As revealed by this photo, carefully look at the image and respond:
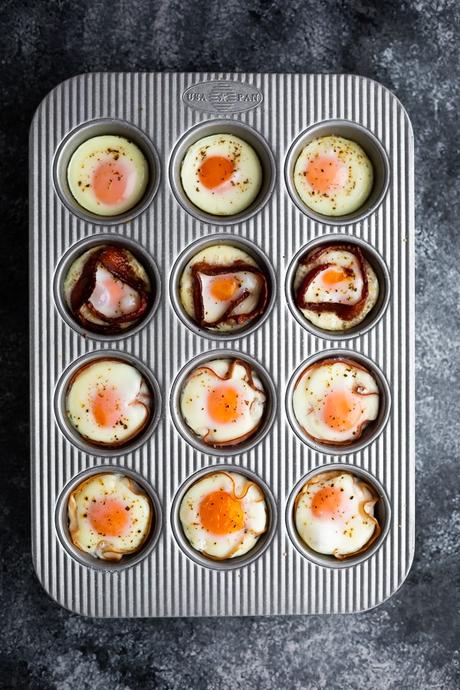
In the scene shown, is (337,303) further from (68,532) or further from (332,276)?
(68,532)

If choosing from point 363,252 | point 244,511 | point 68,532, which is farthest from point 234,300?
point 68,532

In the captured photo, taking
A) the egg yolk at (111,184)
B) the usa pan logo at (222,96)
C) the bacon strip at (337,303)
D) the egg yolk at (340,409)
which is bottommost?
the egg yolk at (340,409)

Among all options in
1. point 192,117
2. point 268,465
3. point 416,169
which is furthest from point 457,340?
point 192,117

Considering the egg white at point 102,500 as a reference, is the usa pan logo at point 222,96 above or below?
above

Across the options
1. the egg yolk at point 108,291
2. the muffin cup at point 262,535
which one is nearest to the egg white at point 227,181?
the egg yolk at point 108,291

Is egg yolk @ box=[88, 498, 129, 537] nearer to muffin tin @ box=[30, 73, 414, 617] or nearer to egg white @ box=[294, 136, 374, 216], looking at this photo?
muffin tin @ box=[30, 73, 414, 617]

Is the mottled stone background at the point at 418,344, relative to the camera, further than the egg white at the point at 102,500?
Yes

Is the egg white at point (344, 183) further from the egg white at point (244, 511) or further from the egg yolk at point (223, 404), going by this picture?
the egg white at point (244, 511)
